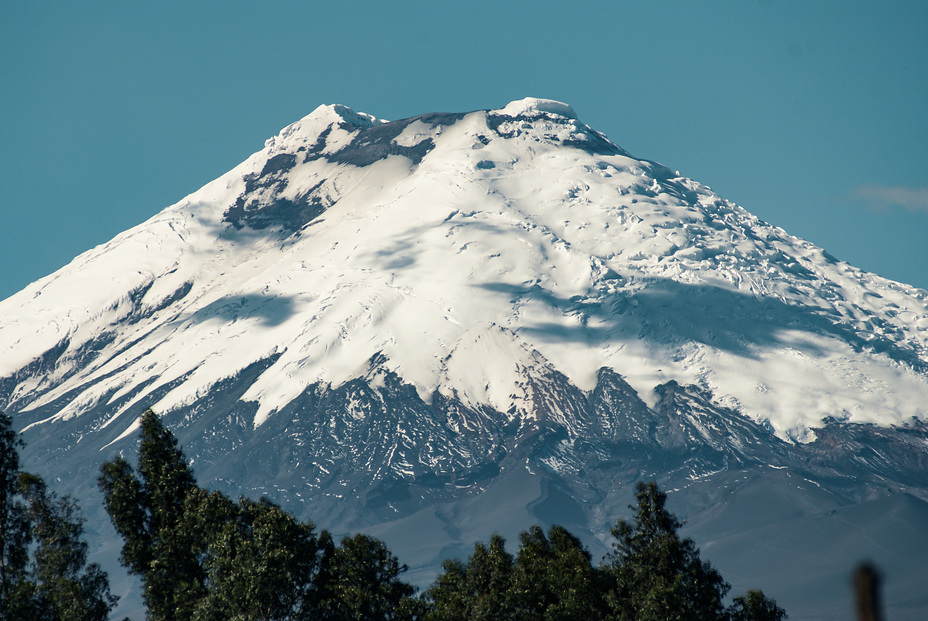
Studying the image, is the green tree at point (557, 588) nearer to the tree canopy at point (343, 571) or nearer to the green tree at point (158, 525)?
the tree canopy at point (343, 571)

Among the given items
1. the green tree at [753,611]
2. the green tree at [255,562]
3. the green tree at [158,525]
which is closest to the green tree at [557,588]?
the green tree at [753,611]

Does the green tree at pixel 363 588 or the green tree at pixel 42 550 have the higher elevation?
the green tree at pixel 42 550

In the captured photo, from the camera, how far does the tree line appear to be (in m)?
55.5

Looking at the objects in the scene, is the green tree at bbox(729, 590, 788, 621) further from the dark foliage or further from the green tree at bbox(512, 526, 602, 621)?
the dark foliage

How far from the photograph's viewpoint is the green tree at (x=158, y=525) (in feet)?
198

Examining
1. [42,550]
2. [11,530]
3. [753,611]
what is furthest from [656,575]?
[11,530]

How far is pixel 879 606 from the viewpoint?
1395 centimetres

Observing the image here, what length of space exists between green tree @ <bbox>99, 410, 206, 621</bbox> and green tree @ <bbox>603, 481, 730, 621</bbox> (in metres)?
22.2

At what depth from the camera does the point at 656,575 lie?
57.6 m

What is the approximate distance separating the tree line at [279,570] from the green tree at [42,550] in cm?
8

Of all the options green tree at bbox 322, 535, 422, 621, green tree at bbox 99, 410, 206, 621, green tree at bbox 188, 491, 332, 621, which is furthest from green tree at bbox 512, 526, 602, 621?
green tree at bbox 99, 410, 206, 621

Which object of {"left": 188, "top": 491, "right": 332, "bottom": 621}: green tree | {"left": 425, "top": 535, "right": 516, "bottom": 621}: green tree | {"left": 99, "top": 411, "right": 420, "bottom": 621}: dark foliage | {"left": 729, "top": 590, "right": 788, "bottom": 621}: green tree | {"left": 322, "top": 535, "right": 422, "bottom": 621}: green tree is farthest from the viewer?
{"left": 322, "top": 535, "right": 422, "bottom": 621}: green tree

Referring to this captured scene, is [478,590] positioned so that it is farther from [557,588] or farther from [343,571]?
[343,571]

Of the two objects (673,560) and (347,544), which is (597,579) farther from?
(347,544)
